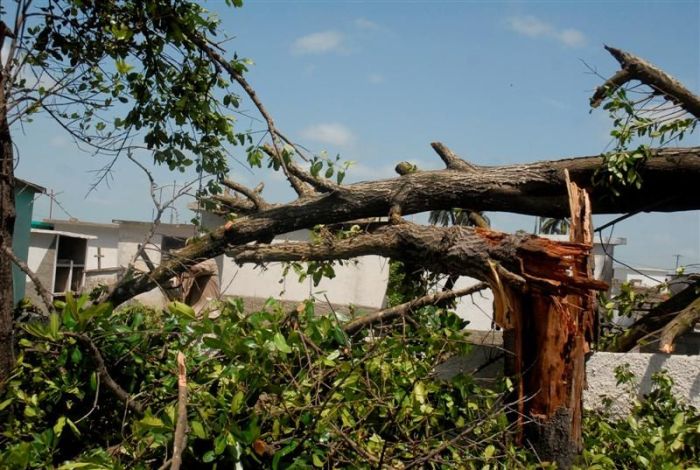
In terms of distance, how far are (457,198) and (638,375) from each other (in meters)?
1.91

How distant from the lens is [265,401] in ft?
10.1

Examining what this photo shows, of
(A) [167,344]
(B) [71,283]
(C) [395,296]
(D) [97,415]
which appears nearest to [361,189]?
(C) [395,296]

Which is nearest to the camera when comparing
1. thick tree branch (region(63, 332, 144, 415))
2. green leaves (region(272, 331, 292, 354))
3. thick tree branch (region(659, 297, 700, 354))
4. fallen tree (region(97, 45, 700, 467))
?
green leaves (region(272, 331, 292, 354))

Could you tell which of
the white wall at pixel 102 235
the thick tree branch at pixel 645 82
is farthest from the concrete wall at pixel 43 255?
the thick tree branch at pixel 645 82

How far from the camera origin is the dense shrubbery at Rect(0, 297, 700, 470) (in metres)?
2.94

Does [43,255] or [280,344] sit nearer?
[280,344]

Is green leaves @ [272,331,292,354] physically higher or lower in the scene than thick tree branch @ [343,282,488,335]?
lower

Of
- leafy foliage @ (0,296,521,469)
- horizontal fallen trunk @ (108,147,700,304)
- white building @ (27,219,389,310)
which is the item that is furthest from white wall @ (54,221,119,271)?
leafy foliage @ (0,296,521,469)

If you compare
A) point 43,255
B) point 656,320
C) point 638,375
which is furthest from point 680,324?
point 43,255

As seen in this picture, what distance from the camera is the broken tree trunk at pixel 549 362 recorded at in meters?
3.95

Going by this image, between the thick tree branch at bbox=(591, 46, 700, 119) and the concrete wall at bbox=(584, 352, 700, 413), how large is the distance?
203cm

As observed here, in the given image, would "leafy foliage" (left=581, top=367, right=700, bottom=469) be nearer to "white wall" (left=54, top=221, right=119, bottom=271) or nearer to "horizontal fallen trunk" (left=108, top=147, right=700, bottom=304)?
"horizontal fallen trunk" (left=108, top=147, right=700, bottom=304)

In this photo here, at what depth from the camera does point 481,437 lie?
372 centimetres

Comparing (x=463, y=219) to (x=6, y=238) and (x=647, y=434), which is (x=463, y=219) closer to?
(x=647, y=434)
